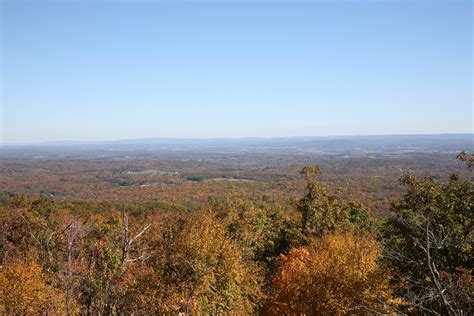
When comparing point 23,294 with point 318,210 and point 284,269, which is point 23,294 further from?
point 318,210

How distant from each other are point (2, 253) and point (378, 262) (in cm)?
3673

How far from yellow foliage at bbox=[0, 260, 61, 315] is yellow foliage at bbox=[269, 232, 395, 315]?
1219 centimetres

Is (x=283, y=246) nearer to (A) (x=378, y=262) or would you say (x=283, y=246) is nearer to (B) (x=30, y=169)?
(A) (x=378, y=262)

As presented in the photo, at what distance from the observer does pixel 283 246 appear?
33594 mm

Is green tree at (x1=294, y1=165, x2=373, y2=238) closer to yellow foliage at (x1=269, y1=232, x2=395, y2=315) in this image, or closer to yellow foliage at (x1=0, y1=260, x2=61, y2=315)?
yellow foliage at (x1=269, y1=232, x2=395, y2=315)

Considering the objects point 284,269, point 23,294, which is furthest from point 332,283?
point 23,294

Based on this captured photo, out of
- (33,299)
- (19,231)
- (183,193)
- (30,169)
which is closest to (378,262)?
(33,299)

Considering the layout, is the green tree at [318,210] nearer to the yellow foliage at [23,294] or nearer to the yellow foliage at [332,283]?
the yellow foliage at [332,283]

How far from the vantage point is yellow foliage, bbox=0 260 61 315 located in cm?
2152

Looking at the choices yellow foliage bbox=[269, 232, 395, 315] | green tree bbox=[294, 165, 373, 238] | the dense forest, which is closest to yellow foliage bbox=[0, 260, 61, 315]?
the dense forest

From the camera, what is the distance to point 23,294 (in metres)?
21.9

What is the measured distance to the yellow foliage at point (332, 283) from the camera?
56.6ft

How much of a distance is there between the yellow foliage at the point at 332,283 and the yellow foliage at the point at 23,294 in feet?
40.0

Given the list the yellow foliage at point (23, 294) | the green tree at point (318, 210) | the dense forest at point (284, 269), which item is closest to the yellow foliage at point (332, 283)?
the dense forest at point (284, 269)
